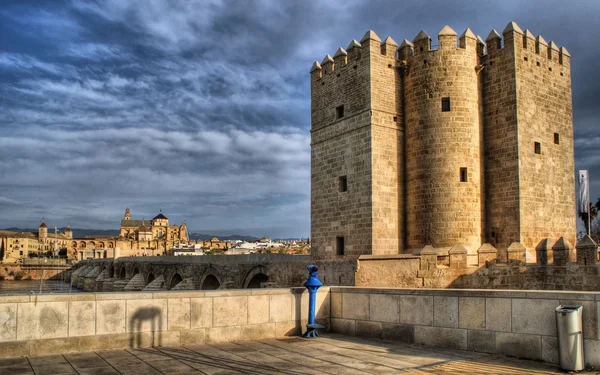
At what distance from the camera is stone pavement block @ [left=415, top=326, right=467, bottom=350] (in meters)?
8.18

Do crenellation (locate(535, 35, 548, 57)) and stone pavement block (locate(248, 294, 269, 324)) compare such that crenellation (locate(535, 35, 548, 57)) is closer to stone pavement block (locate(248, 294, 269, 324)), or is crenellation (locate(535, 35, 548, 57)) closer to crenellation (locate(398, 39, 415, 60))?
crenellation (locate(398, 39, 415, 60))

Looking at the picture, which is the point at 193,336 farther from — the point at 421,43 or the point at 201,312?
the point at 421,43

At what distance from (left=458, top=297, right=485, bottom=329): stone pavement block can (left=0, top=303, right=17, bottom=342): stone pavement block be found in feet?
20.2

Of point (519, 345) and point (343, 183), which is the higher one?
point (343, 183)

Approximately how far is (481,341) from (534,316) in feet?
2.96

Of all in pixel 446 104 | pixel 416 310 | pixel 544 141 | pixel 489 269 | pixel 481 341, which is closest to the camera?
pixel 481 341

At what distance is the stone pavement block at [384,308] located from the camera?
9125mm

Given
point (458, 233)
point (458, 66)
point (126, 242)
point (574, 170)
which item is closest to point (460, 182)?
point (458, 233)

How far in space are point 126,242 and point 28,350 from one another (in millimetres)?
135977

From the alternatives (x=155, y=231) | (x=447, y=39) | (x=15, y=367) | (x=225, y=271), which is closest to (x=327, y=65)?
(x=447, y=39)

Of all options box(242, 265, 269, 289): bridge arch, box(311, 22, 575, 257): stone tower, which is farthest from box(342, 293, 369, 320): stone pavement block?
box(242, 265, 269, 289): bridge arch

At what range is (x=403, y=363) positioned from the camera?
727cm

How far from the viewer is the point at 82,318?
25.8ft

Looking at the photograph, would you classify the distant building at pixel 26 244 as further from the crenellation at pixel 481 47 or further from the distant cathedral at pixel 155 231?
the crenellation at pixel 481 47
